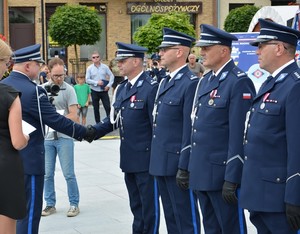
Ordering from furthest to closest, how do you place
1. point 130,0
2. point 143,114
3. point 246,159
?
1. point 130,0
2. point 143,114
3. point 246,159

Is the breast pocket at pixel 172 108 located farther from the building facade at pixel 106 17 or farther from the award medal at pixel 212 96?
the building facade at pixel 106 17

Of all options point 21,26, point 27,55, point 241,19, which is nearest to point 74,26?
point 21,26

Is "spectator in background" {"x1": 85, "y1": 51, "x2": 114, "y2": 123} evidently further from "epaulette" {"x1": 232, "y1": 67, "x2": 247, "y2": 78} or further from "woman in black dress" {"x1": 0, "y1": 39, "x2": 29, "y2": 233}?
"woman in black dress" {"x1": 0, "y1": 39, "x2": 29, "y2": 233}

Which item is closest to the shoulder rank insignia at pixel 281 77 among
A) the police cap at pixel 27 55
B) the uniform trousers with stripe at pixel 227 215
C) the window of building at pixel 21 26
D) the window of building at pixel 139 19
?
the uniform trousers with stripe at pixel 227 215

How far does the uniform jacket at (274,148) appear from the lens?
4375 millimetres

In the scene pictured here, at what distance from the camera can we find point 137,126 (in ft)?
21.4

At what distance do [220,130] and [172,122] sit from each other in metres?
0.80

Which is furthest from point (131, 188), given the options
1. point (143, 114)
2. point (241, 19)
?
point (241, 19)

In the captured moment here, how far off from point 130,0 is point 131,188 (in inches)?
1179

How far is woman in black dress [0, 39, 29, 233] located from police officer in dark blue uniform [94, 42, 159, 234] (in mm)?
1776

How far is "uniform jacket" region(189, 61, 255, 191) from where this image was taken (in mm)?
5086

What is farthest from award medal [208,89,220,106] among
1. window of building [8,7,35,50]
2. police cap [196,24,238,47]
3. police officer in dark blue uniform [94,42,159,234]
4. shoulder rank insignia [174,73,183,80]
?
window of building [8,7,35,50]

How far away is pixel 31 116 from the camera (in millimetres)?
6152

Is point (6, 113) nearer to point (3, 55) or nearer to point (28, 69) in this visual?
point (3, 55)
